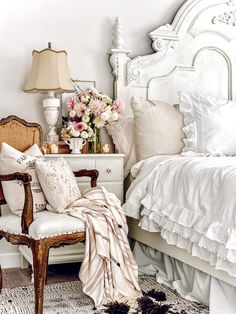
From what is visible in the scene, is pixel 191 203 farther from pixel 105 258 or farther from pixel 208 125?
pixel 208 125

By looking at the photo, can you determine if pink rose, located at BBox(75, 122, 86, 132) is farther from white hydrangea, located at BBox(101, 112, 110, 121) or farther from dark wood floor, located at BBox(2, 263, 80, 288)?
dark wood floor, located at BBox(2, 263, 80, 288)

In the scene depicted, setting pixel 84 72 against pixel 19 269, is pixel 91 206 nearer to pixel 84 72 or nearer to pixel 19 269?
pixel 19 269

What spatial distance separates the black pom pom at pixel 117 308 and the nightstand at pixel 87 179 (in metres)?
0.75

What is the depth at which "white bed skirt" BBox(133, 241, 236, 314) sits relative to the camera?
2757 mm

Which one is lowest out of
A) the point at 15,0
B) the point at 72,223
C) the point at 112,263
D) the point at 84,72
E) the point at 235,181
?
the point at 112,263

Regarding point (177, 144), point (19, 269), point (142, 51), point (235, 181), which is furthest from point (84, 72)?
point (235, 181)

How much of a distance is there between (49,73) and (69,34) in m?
0.56

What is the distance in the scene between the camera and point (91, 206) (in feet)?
10.0

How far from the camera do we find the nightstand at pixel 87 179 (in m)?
3.57

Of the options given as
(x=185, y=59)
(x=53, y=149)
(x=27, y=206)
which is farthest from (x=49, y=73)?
(x=185, y=59)

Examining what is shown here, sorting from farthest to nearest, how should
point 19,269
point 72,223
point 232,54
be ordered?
point 232,54, point 19,269, point 72,223

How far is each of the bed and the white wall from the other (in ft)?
0.34

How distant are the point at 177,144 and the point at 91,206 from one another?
3.67 ft

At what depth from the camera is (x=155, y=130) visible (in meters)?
3.86
